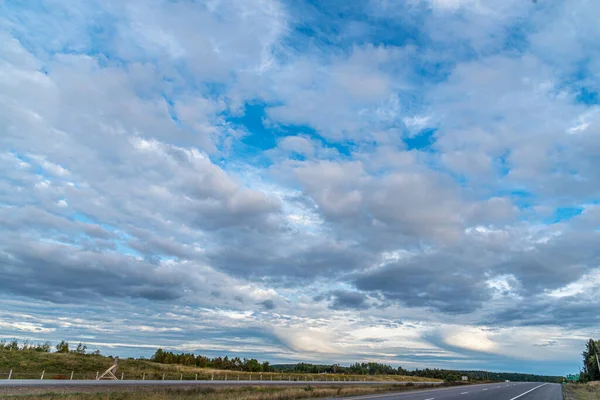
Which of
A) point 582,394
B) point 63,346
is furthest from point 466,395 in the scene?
point 63,346

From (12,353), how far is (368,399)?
67922mm

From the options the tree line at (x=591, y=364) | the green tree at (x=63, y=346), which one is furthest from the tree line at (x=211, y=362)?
the tree line at (x=591, y=364)

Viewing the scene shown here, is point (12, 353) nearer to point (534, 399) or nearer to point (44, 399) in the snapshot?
point (44, 399)

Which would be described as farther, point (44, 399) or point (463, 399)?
point (463, 399)

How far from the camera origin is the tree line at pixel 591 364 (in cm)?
11581

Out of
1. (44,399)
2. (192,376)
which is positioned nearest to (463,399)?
(44,399)

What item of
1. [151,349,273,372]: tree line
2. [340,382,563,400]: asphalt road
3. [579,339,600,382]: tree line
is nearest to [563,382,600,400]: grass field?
[340,382,563,400]: asphalt road

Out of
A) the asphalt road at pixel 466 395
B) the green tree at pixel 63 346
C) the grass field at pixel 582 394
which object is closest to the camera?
the asphalt road at pixel 466 395

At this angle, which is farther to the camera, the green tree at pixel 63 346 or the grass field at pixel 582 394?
the green tree at pixel 63 346

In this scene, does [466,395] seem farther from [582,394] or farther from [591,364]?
[591,364]

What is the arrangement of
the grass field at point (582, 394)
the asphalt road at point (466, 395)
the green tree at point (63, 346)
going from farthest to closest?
the green tree at point (63, 346) → the grass field at point (582, 394) → the asphalt road at point (466, 395)

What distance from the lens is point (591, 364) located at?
4973 inches

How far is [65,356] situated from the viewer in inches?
2884

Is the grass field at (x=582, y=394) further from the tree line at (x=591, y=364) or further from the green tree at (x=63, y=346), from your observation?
the green tree at (x=63, y=346)
